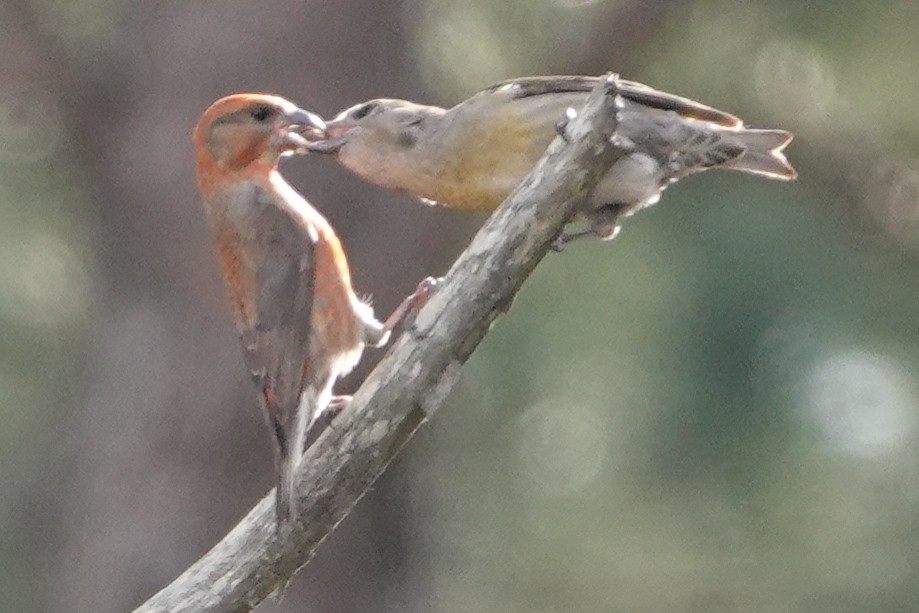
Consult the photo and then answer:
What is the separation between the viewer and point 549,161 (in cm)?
403

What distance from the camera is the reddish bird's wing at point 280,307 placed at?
16.8 ft

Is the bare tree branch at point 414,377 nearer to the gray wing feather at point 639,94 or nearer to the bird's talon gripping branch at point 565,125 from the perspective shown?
the bird's talon gripping branch at point 565,125

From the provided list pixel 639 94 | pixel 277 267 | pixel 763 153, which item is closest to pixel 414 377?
pixel 639 94

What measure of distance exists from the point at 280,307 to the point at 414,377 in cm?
121

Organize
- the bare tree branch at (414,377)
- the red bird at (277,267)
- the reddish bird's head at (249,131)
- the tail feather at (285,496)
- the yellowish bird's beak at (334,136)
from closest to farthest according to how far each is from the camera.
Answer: the bare tree branch at (414,377) < the tail feather at (285,496) < the yellowish bird's beak at (334,136) < the red bird at (277,267) < the reddish bird's head at (249,131)

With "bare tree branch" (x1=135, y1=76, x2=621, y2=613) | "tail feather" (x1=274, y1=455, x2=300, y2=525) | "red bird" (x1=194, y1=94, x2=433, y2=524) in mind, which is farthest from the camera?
"red bird" (x1=194, y1=94, x2=433, y2=524)

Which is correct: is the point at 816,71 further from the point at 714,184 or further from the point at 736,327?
the point at 736,327

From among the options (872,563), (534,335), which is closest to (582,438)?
(534,335)

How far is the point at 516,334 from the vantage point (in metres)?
9.06

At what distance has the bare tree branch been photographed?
4004 mm

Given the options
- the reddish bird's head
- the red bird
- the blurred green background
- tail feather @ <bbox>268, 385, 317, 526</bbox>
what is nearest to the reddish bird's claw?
the red bird

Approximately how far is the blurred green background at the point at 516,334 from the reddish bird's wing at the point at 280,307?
1.57 meters

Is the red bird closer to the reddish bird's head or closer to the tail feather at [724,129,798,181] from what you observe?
the reddish bird's head

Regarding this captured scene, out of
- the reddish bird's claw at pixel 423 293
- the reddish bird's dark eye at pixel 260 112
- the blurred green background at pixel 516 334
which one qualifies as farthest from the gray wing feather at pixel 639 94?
the blurred green background at pixel 516 334
